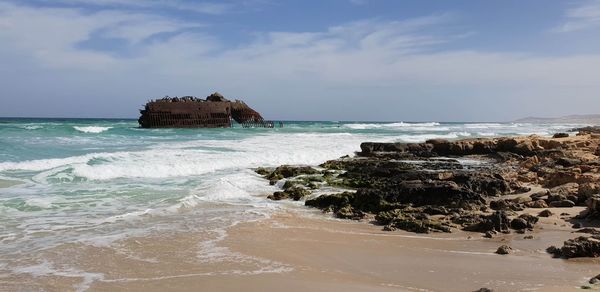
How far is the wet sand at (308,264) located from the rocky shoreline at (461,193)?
37cm

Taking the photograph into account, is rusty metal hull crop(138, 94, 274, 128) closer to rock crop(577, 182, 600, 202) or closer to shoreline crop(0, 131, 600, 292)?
shoreline crop(0, 131, 600, 292)

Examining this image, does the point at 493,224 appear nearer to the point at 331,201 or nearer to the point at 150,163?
the point at 331,201

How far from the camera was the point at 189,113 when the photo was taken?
148 feet

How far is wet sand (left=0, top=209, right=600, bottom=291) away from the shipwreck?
1487 inches

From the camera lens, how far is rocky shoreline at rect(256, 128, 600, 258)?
Result: 7.92m

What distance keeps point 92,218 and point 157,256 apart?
300 cm

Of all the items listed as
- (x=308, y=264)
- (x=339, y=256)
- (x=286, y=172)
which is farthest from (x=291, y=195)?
(x=308, y=264)

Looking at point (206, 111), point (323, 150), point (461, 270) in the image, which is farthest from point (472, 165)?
point (206, 111)

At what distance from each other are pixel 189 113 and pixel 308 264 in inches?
1598

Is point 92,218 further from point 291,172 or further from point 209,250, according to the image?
point 291,172

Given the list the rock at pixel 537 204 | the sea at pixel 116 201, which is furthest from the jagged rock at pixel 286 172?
the rock at pixel 537 204

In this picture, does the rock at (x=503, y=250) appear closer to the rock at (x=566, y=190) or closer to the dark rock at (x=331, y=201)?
the dark rock at (x=331, y=201)

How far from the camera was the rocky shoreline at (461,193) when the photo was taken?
26.0 feet

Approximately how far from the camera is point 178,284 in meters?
5.20
